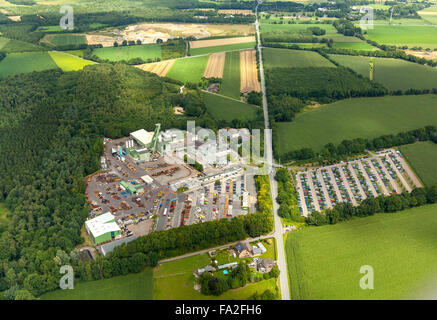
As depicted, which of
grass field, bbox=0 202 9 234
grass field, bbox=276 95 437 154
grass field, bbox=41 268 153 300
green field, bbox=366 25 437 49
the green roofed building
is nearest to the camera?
grass field, bbox=41 268 153 300

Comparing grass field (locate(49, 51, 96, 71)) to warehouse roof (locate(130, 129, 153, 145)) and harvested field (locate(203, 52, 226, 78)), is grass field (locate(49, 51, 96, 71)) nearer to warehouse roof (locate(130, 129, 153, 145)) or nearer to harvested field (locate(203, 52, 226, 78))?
harvested field (locate(203, 52, 226, 78))

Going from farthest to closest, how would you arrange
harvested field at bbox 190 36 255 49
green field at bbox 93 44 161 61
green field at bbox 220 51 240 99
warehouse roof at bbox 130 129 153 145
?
harvested field at bbox 190 36 255 49, green field at bbox 93 44 161 61, green field at bbox 220 51 240 99, warehouse roof at bbox 130 129 153 145

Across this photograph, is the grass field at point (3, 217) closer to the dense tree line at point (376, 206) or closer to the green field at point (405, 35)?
the dense tree line at point (376, 206)

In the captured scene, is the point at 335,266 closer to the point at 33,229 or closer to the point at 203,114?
the point at 33,229

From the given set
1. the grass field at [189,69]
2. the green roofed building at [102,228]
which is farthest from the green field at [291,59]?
the green roofed building at [102,228]

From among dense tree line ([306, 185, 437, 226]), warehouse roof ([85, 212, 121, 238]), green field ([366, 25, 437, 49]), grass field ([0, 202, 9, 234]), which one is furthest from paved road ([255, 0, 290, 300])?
green field ([366, 25, 437, 49])

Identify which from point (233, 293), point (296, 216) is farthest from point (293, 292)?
point (296, 216)
